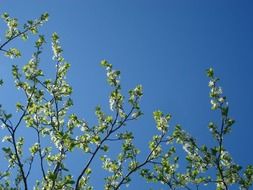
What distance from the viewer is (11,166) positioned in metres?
17.3

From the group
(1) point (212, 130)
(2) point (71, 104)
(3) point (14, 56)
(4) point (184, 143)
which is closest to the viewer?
(1) point (212, 130)

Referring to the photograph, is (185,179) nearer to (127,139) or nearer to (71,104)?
(127,139)

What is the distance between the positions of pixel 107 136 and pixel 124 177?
1.56 metres

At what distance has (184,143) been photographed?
595 inches

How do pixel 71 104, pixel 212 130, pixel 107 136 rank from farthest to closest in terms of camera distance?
pixel 71 104, pixel 107 136, pixel 212 130

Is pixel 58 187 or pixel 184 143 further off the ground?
pixel 184 143

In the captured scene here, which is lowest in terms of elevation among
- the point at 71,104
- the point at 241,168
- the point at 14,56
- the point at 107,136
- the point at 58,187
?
the point at 58,187

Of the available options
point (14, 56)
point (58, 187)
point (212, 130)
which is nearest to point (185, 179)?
point (212, 130)

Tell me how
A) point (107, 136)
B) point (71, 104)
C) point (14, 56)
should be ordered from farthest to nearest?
1. point (14, 56)
2. point (71, 104)
3. point (107, 136)

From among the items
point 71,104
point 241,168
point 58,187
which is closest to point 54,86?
point 71,104

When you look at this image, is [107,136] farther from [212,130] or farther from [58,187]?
[212,130]

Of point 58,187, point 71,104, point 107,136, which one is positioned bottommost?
point 58,187

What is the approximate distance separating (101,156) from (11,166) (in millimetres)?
3434

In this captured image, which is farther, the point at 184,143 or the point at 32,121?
the point at 32,121
